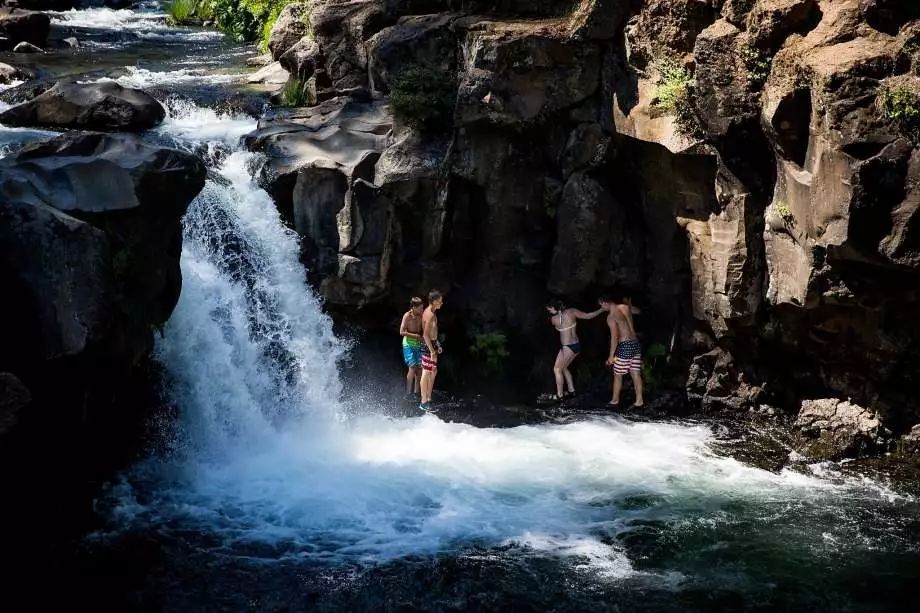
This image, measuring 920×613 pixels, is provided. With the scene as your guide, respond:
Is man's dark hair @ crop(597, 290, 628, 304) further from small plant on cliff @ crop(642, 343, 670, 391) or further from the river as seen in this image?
the river

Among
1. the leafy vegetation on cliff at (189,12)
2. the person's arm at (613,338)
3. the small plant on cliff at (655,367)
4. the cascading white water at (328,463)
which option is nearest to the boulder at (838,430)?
the cascading white water at (328,463)

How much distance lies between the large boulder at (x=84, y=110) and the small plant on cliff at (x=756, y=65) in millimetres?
9996

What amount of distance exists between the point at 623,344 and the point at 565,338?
0.88 meters

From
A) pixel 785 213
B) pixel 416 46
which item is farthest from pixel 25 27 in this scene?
pixel 785 213

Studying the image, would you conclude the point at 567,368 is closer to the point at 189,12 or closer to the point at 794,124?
the point at 794,124

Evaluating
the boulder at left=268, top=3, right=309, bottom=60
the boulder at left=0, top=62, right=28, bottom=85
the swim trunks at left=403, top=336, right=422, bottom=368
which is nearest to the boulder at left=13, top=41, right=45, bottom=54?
the boulder at left=0, top=62, right=28, bottom=85

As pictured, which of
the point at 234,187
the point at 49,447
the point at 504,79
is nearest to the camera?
the point at 49,447

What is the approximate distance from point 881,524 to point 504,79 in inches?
299

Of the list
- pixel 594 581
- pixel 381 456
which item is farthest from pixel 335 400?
pixel 594 581

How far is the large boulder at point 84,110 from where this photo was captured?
1625 cm

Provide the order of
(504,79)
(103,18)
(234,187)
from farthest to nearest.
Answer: (103,18)
(234,187)
(504,79)

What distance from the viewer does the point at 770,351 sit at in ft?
44.9

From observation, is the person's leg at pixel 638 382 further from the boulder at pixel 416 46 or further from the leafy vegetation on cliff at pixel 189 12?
the leafy vegetation on cliff at pixel 189 12

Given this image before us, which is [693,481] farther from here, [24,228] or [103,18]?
[103,18]
